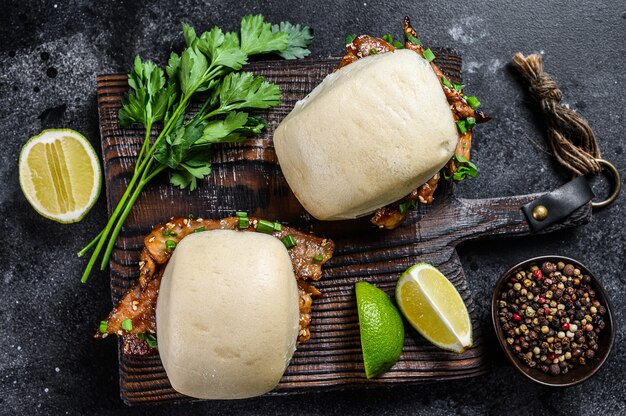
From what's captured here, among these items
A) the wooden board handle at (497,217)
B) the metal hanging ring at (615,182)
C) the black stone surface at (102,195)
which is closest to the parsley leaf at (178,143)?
the black stone surface at (102,195)

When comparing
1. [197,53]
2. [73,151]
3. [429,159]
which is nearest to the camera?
[429,159]

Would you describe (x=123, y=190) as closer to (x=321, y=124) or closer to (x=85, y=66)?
(x=85, y=66)

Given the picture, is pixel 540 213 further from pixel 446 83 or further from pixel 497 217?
pixel 446 83

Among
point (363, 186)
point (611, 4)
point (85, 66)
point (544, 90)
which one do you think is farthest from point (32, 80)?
point (611, 4)

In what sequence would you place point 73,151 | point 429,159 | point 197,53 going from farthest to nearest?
point 73,151 → point 197,53 → point 429,159

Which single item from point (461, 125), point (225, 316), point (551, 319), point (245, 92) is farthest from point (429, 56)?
point (225, 316)

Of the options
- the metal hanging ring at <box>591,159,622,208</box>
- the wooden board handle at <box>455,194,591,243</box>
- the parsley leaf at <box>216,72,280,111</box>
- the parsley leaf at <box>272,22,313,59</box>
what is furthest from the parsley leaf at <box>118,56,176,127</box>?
the metal hanging ring at <box>591,159,622,208</box>

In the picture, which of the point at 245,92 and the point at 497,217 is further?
the point at 497,217
